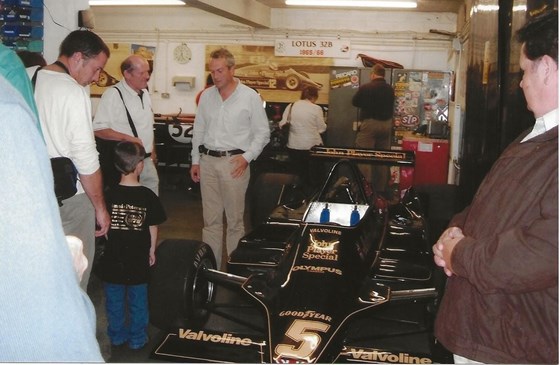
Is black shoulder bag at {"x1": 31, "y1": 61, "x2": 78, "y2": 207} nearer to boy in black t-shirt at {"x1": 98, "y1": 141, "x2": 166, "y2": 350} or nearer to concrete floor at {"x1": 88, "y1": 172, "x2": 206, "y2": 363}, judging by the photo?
boy in black t-shirt at {"x1": 98, "y1": 141, "x2": 166, "y2": 350}

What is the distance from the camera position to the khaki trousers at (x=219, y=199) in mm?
4234

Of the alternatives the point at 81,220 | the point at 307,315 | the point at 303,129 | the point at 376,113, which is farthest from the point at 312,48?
the point at 307,315

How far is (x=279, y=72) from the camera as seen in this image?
1132 cm

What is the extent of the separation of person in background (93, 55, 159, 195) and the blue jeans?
4.22 ft

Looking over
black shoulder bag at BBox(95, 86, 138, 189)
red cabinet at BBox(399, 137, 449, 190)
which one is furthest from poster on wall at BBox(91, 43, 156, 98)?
black shoulder bag at BBox(95, 86, 138, 189)

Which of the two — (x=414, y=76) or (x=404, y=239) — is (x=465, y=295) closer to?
(x=404, y=239)

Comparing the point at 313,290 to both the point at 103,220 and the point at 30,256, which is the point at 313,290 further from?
the point at 30,256

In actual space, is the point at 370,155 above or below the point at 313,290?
above

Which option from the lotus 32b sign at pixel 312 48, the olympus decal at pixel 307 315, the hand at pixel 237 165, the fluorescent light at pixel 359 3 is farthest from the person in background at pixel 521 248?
the lotus 32b sign at pixel 312 48

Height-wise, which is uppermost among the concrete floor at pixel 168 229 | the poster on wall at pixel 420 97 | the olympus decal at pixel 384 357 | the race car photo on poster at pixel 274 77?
the race car photo on poster at pixel 274 77

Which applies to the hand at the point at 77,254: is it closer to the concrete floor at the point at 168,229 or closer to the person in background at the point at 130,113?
the concrete floor at the point at 168,229

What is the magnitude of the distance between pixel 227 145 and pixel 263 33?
756 centimetres

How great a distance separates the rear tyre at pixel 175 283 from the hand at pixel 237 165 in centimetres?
96

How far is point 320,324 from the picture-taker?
2623 millimetres
